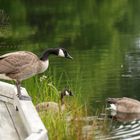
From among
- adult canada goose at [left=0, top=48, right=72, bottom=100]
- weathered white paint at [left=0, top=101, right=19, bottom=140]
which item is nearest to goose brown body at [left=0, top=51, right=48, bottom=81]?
adult canada goose at [left=0, top=48, right=72, bottom=100]

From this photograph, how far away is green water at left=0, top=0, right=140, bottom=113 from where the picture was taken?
2392cm

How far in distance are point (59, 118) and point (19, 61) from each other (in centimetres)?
101

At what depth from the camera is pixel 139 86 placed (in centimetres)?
2297

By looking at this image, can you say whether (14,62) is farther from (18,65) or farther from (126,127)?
(126,127)

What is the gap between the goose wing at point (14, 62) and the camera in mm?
9453

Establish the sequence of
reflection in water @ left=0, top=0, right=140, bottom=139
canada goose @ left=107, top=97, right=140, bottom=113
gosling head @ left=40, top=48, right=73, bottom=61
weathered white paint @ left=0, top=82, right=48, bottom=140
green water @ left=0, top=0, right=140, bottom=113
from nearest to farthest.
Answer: weathered white paint @ left=0, top=82, right=48, bottom=140, gosling head @ left=40, top=48, right=73, bottom=61, canada goose @ left=107, top=97, right=140, bottom=113, reflection in water @ left=0, top=0, right=140, bottom=139, green water @ left=0, top=0, right=140, bottom=113

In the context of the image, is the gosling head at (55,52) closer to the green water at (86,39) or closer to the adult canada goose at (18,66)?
the adult canada goose at (18,66)

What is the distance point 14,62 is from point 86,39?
34.0 m

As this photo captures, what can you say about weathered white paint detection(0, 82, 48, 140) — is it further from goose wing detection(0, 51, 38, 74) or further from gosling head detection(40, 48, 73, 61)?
gosling head detection(40, 48, 73, 61)

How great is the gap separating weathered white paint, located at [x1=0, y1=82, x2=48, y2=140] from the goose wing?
0.35m

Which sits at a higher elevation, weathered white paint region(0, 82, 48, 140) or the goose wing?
the goose wing

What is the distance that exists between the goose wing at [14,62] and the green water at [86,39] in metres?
3.21

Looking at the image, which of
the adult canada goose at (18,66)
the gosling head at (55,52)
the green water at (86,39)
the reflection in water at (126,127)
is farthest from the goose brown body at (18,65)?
the reflection in water at (126,127)

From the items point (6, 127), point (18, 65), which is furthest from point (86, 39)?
point (6, 127)
